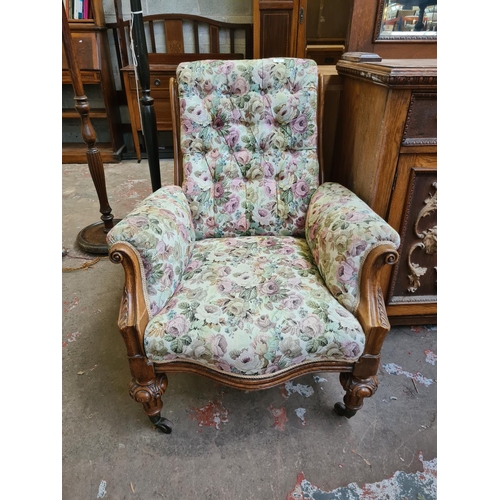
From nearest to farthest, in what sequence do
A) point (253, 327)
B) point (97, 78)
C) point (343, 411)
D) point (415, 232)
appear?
point (253, 327) → point (343, 411) → point (415, 232) → point (97, 78)

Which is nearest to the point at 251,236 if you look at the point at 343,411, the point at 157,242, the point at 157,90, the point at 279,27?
the point at 157,242

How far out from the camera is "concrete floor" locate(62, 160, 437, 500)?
3.09 ft

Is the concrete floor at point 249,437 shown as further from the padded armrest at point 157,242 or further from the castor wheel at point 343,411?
the padded armrest at point 157,242

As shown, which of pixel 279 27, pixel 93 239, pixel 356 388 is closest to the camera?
pixel 356 388

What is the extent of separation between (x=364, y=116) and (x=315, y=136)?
0.18 m

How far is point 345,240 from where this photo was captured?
3.12 ft

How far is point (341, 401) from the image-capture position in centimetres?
115

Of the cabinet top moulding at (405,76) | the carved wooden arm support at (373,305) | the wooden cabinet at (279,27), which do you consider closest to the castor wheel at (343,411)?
the carved wooden arm support at (373,305)

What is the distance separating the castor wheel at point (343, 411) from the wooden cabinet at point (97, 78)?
2.99m

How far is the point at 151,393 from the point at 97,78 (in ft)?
9.81

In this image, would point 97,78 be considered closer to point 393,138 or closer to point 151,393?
point 393,138

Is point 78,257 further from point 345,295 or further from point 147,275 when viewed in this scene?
point 345,295

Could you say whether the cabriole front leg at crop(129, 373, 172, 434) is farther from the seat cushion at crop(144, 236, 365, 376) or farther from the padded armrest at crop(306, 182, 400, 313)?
the padded armrest at crop(306, 182, 400, 313)

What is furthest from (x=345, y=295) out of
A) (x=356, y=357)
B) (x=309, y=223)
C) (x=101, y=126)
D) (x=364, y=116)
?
(x=101, y=126)
